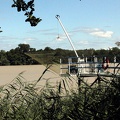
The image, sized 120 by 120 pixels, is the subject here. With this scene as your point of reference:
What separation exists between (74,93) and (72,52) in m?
32.8

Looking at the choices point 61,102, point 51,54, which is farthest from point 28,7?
point 51,54

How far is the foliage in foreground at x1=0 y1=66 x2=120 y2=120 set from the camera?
461 cm

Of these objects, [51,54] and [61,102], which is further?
[51,54]

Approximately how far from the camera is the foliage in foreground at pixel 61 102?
461 cm

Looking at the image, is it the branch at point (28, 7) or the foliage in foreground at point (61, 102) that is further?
the branch at point (28, 7)

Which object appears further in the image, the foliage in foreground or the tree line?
the tree line

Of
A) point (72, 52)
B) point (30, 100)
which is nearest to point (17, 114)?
point (30, 100)

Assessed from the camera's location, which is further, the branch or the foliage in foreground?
the branch

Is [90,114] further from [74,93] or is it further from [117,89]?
[74,93]

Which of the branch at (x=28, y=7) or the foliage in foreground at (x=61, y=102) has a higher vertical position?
the branch at (x=28, y=7)

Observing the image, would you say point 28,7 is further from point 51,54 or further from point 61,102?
point 51,54

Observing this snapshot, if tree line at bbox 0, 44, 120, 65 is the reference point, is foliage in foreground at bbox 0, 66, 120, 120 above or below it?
below

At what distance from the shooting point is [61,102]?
17.6ft

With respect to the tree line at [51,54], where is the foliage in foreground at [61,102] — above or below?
below
